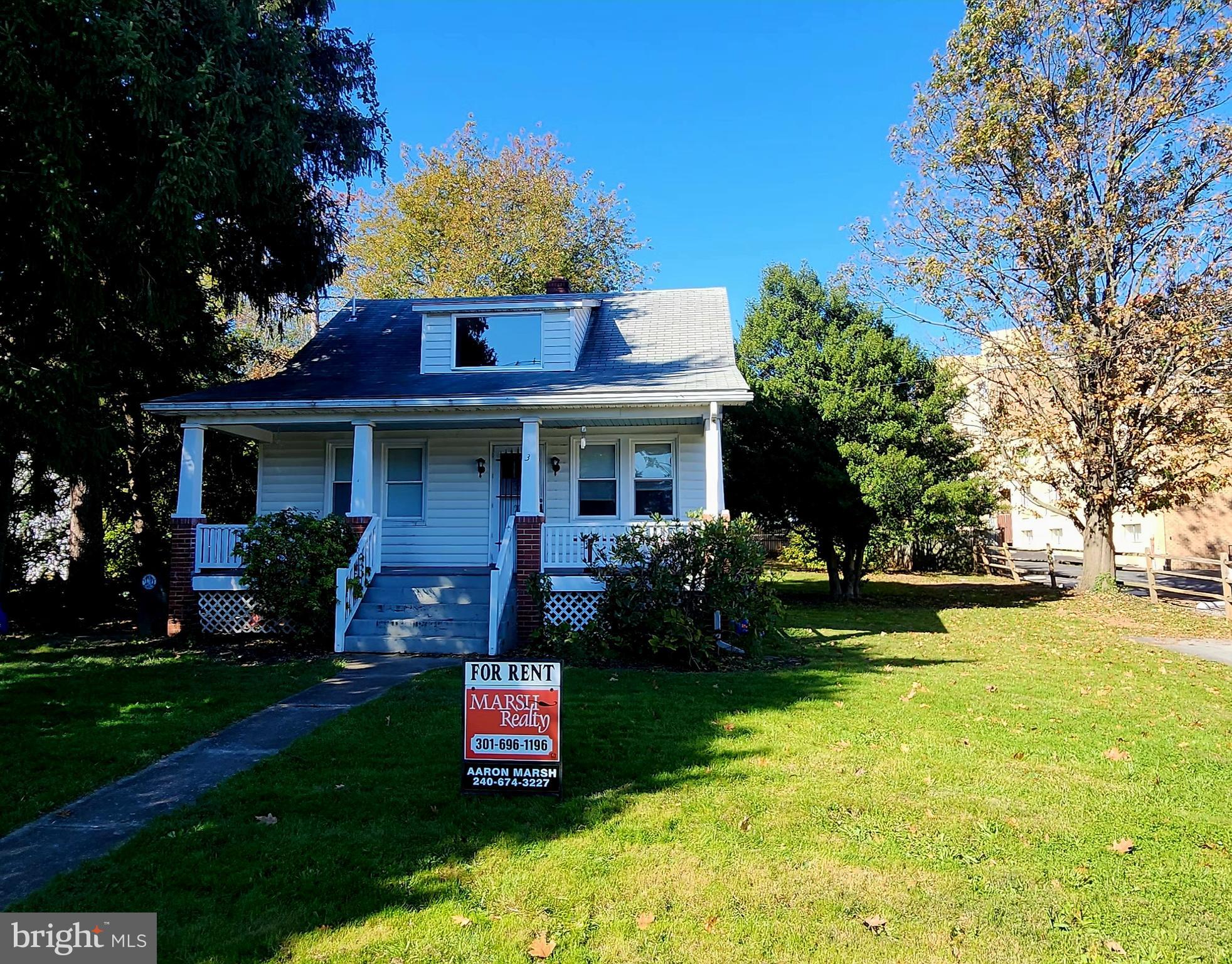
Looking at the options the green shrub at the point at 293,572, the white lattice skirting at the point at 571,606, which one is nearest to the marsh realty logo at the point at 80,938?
the green shrub at the point at 293,572

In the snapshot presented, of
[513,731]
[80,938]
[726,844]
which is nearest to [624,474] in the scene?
[513,731]

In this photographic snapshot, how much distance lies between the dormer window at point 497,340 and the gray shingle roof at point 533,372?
1.22 feet

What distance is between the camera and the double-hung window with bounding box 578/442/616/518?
14.1 m

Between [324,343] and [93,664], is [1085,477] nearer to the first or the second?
[324,343]

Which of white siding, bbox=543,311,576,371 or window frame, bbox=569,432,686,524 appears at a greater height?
white siding, bbox=543,311,576,371

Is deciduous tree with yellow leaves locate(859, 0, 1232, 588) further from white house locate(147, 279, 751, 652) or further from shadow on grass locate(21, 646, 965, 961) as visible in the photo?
shadow on grass locate(21, 646, 965, 961)

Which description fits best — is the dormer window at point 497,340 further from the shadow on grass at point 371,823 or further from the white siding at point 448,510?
the shadow on grass at point 371,823

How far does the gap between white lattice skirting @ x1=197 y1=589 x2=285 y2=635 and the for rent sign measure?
8.49 m

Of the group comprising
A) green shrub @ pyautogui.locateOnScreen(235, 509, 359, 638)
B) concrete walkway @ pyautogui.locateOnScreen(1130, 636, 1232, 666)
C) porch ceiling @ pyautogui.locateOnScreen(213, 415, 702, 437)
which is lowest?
concrete walkway @ pyautogui.locateOnScreen(1130, 636, 1232, 666)

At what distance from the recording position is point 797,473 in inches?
725

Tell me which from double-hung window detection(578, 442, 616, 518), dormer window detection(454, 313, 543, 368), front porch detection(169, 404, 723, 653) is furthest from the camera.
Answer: dormer window detection(454, 313, 543, 368)

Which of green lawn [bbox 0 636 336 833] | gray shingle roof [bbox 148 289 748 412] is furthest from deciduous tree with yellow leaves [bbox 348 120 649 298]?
green lawn [bbox 0 636 336 833]

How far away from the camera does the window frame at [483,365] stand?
14.1m

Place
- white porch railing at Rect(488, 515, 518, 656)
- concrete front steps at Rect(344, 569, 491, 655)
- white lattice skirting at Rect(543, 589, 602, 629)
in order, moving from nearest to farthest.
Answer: white porch railing at Rect(488, 515, 518, 656), concrete front steps at Rect(344, 569, 491, 655), white lattice skirting at Rect(543, 589, 602, 629)
